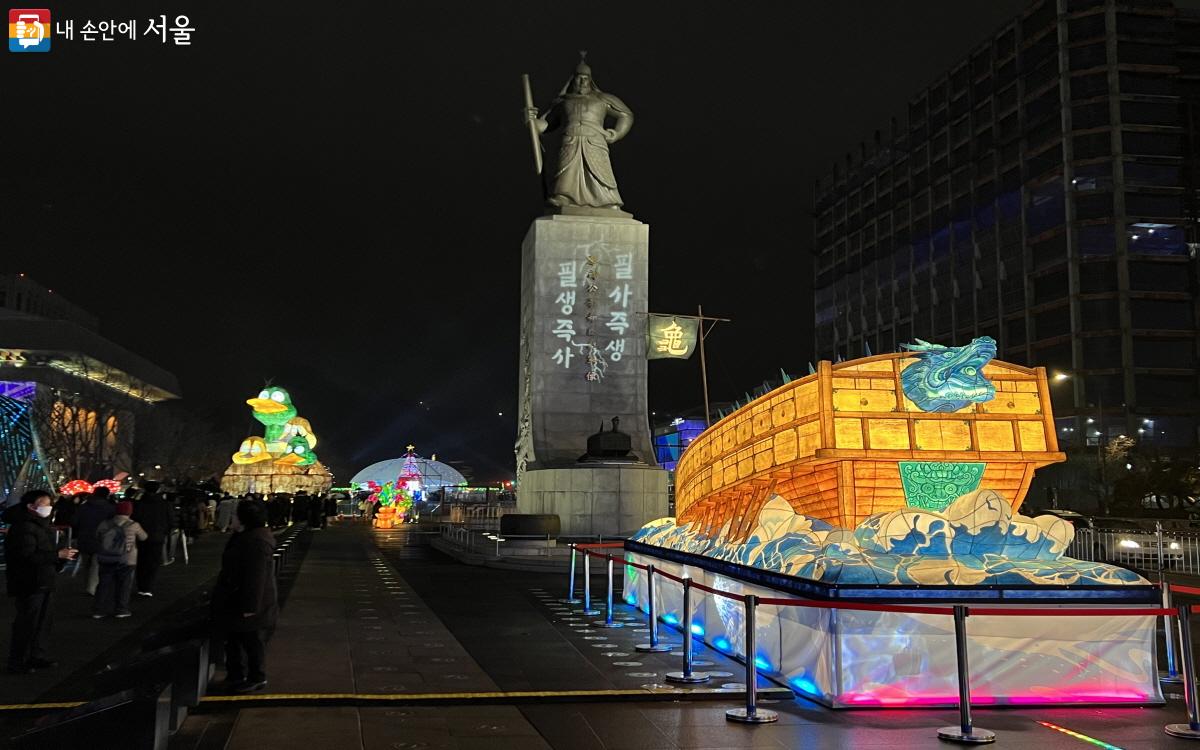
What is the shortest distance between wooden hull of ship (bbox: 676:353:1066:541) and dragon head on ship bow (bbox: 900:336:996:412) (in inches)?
4.7

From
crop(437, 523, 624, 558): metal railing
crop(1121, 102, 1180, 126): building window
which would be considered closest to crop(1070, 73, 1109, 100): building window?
crop(1121, 102, 1180, 126): building window

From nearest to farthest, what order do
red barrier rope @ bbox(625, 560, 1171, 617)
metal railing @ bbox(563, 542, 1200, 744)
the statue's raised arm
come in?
metal railing @ bbox(563, 542, 1200, 744) → red barrier rope @ bbox(625, 560, 1171, 617) → the statue's raised arm

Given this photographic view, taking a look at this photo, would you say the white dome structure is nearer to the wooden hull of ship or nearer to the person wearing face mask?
the person wearing face mask

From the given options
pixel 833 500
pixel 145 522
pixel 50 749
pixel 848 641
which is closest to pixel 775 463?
pixel 833 500

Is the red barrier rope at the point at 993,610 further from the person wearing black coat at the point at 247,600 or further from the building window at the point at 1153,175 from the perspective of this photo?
the building window at the point at 1153,175

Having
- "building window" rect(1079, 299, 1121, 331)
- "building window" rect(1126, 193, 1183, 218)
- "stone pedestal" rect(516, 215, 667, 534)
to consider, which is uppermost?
"building window" rect(1126, 193, 1183, 218)

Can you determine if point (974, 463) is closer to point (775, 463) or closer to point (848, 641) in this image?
point (775, 463)

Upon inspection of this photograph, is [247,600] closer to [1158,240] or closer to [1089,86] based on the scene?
[1158,240]

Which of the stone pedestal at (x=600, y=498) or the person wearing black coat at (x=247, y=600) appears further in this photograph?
the stone pedestal at (x=600, y=498)

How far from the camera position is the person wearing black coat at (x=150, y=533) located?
13.5 metres

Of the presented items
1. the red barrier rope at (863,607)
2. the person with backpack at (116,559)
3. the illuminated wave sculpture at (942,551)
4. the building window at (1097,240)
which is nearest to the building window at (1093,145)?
the building window at (1097,240)

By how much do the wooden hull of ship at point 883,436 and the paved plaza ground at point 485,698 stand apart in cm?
178

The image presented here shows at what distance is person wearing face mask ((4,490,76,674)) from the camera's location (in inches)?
313

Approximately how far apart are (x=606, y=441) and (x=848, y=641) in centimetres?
1664
